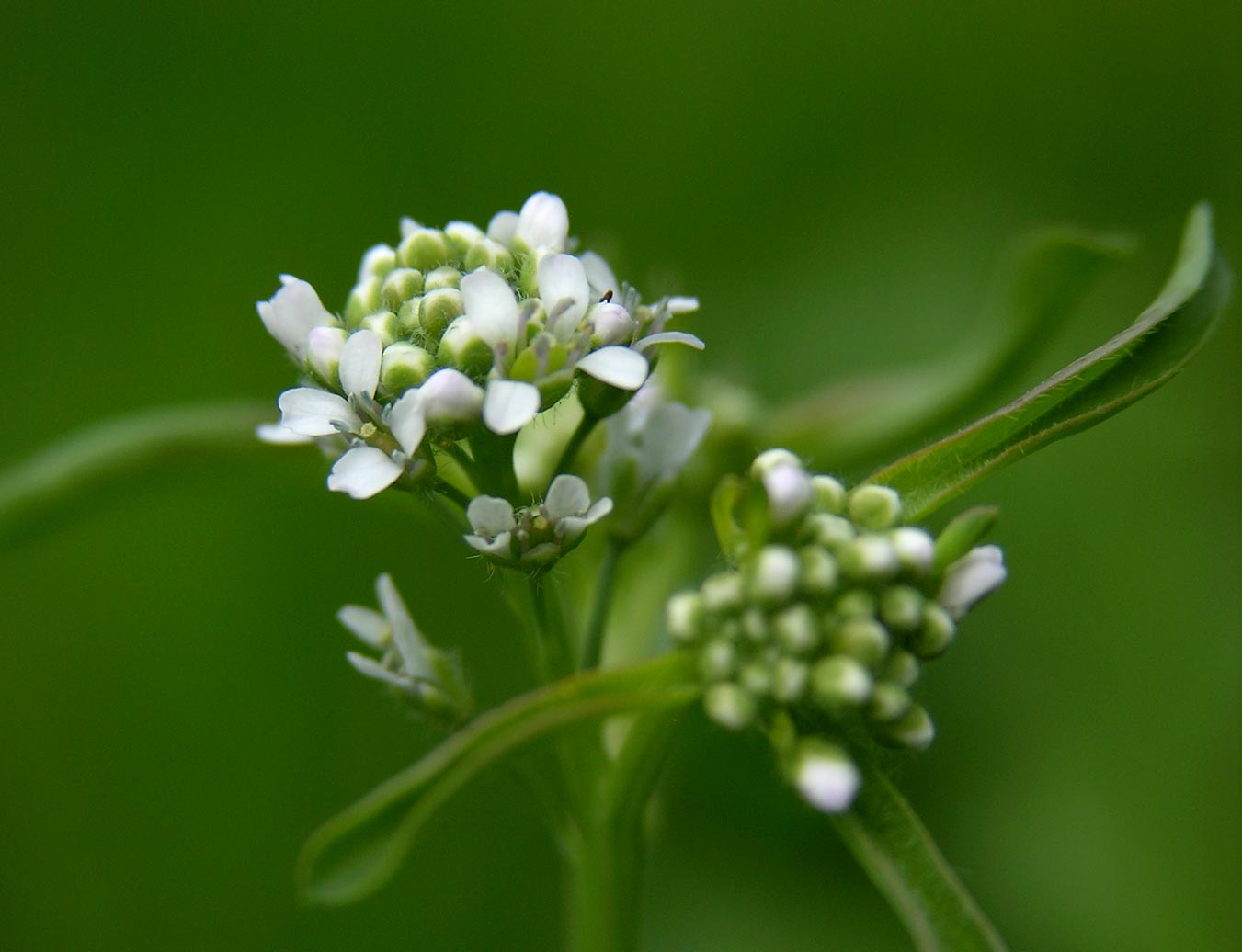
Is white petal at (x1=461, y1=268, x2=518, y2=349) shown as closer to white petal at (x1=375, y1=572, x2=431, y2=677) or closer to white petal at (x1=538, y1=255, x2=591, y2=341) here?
white petal at (x1=538, y1=255, x2=591, y2=341)

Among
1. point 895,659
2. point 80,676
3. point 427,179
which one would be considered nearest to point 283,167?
point 427,179

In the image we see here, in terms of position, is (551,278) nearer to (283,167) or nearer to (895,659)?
(895,659)

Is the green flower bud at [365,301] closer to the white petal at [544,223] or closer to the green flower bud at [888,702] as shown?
the white petal at [544,223]

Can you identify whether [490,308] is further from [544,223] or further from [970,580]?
[970,580]

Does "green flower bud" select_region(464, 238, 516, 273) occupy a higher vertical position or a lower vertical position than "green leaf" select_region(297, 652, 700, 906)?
higher

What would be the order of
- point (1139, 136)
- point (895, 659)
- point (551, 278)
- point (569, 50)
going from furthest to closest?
point (569, 50) < point (1139, 136) < point (551, 278) < point (895, 659)

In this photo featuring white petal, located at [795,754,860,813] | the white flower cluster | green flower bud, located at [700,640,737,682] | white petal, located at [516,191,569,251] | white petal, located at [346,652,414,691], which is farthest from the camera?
white petal, located at [516,191,569,251]

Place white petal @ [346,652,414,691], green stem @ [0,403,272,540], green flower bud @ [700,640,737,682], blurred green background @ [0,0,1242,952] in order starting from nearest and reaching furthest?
green flower bud @ [700,640,737,682] → white petal @ [346,652,414,691] → green stem @ [0,403,272,540] → blurred green background @ [0,0,1242,952]

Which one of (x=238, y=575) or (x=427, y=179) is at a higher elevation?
(x=427, y=179)

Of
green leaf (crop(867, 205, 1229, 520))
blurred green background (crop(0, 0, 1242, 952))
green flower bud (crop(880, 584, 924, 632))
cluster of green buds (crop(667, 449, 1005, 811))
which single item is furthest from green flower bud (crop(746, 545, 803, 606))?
blurred green background (crop(0, 0, 1242, 952))
